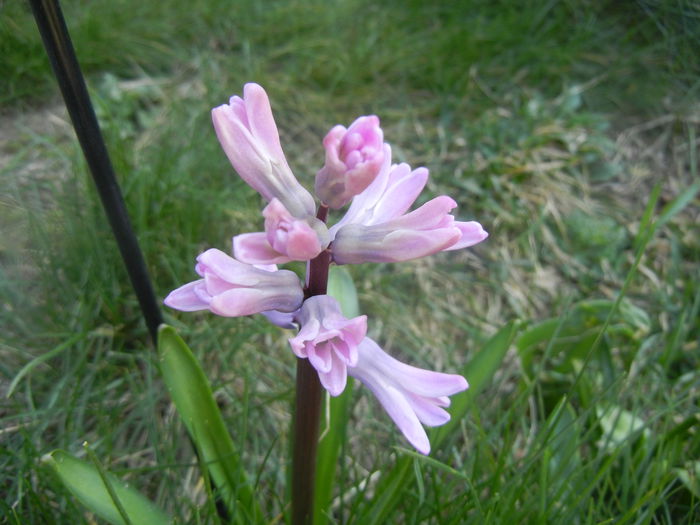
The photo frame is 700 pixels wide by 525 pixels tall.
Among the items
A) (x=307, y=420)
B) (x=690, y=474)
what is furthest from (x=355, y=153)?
(x=690, y=474)

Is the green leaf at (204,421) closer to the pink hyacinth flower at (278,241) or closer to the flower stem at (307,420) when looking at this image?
the flower stem at (307,420)

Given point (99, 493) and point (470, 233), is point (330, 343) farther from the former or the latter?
point (99, 493)

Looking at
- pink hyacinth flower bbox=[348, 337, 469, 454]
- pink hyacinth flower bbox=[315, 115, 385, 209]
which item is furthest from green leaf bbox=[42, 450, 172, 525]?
pink hyacinth flower bbox=[315, 115, 385, 209]

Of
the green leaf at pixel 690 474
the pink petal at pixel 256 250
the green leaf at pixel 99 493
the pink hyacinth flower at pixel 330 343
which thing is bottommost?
the green leaf at pixel 690 474

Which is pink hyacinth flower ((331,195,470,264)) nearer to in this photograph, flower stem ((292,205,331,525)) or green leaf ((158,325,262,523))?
flower stem ((292,205,331,525))

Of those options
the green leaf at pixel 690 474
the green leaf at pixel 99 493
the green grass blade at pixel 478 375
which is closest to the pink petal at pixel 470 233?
the green grass blade at pixel 478 375

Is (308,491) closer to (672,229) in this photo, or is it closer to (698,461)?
(698,461)
